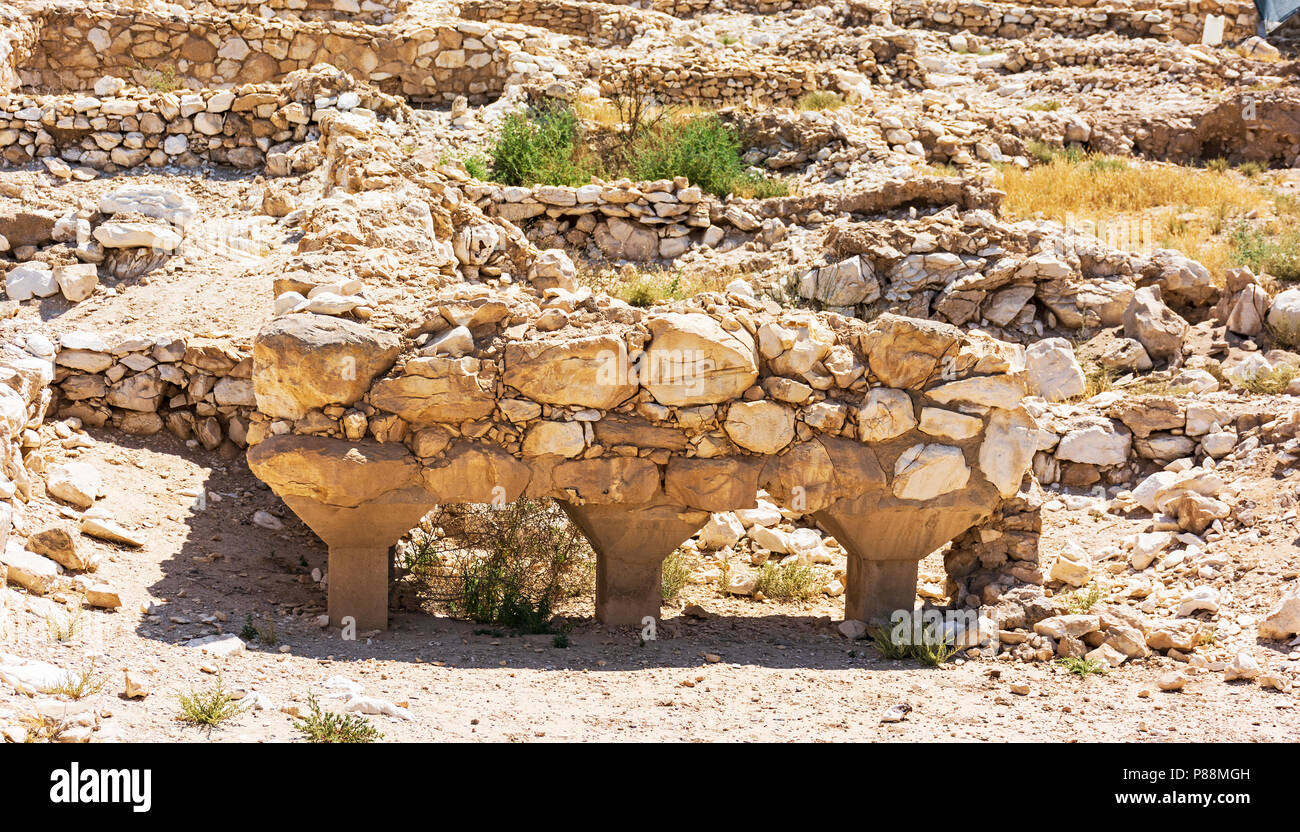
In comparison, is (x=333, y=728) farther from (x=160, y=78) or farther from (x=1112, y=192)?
(x=160, y=78)

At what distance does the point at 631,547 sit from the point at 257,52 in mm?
9164

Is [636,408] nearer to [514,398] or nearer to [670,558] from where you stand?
[514,398]

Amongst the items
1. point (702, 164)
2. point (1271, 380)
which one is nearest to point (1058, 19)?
point (702, 164)

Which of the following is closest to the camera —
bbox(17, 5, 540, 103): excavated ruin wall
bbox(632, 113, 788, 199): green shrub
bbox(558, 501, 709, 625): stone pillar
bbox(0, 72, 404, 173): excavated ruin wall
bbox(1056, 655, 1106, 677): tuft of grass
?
bbox(1056, 655, 1106, 677): tuft of grass

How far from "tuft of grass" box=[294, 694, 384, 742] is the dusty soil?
0.07 m

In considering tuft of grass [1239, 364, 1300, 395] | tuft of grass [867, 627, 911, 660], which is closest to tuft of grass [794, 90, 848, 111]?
tuft of grass [1239, 364, 1300, 395]

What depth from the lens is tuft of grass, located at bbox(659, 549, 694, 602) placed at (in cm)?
699

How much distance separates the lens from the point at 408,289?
6.45 m

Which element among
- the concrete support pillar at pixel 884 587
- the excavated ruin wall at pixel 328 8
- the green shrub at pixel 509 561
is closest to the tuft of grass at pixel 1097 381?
the concrete support pillar at pixel 884 587

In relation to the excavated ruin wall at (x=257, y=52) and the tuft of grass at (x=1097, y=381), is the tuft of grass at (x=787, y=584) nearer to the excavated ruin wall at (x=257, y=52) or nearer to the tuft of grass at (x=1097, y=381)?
the tuft of grass at (x=1097, y=381)

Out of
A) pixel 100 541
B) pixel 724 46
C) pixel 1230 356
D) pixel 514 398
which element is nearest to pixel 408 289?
pixel 514 398

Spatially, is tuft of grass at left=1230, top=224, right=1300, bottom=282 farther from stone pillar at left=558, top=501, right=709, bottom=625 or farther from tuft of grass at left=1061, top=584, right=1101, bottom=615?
stone pillar at left=558, top=501, right=709, bottom=625

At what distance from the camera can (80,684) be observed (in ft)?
14.8

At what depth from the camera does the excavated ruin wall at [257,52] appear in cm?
1288
